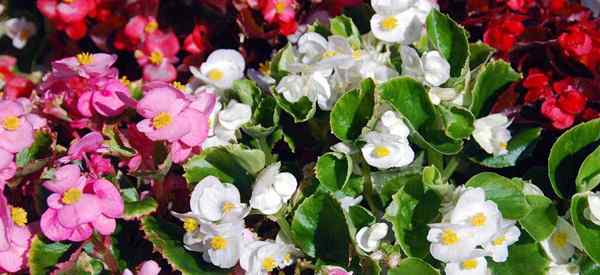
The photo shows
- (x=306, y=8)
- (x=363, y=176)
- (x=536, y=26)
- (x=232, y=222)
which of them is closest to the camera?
(x=232, y=222)

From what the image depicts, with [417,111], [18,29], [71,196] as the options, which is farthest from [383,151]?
[18,29]

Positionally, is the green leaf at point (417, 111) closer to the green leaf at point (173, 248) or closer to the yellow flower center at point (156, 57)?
the green leaf at point (173, 248)

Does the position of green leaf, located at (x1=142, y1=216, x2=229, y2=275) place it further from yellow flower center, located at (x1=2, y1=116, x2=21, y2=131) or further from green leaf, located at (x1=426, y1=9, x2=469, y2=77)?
green leaf, located at (x1=426, y1=9, x2=469, y2=77)

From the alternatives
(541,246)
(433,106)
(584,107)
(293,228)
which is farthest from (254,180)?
(584,107)

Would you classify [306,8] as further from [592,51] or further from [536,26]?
[592,51]

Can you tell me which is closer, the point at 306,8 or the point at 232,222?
the point at 232,222

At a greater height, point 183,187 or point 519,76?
point 519,76

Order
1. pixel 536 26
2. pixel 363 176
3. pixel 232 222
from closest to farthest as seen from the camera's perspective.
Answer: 1. pixel 232 222
2. pixel 363 176
3. pixel 536 26
